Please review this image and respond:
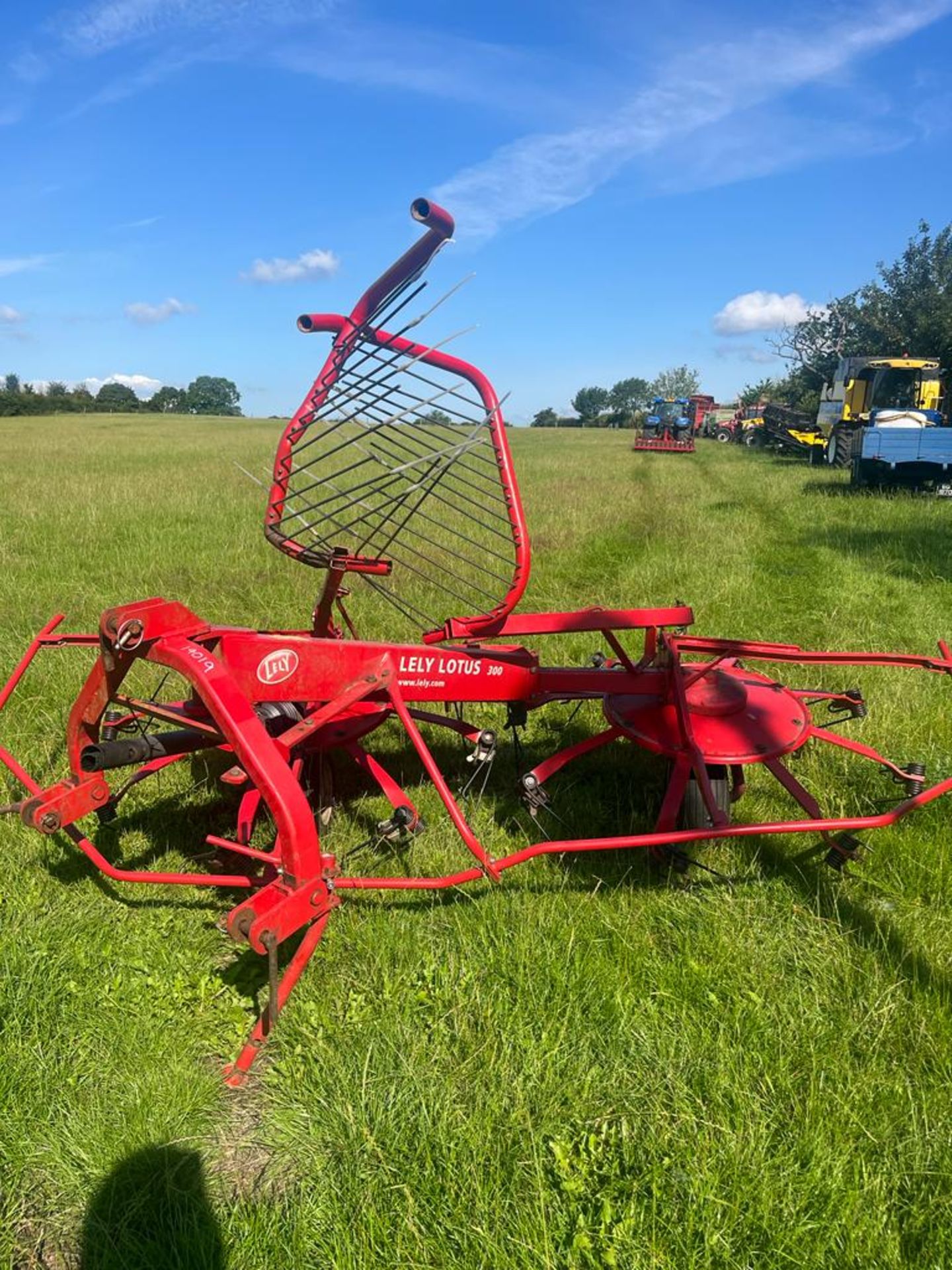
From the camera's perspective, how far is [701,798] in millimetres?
3299

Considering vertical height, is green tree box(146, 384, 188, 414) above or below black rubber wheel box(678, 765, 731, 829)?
above

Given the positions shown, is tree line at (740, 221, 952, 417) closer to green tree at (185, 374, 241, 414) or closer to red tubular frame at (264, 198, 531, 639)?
red tubular frame at (264, 198, 531, 639)

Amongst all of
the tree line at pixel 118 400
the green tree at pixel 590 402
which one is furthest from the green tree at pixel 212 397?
the green tree at pixel 590 402

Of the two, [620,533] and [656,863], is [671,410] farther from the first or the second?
[656,863]

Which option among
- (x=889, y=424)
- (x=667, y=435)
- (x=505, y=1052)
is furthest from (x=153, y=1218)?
(x=667, y=435)

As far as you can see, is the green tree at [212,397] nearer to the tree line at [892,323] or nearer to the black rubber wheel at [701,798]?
the tree line at [892,323]

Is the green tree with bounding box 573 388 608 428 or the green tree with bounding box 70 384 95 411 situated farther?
the green tree with bounding box 573 388 608 428

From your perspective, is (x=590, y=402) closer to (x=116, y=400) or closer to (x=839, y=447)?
(x=116, y=400)

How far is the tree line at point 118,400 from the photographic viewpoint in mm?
76250

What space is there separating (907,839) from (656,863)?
43.1 inches

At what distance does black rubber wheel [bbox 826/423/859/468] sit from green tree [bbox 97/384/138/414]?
81.9m

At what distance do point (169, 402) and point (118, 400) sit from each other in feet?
37.6

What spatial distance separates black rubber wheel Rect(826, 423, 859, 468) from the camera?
69.7 feet

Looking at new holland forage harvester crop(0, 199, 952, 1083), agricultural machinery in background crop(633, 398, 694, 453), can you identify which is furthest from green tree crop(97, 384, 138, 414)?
new holland forage harvester crop(0, 199, 952, 1083)
